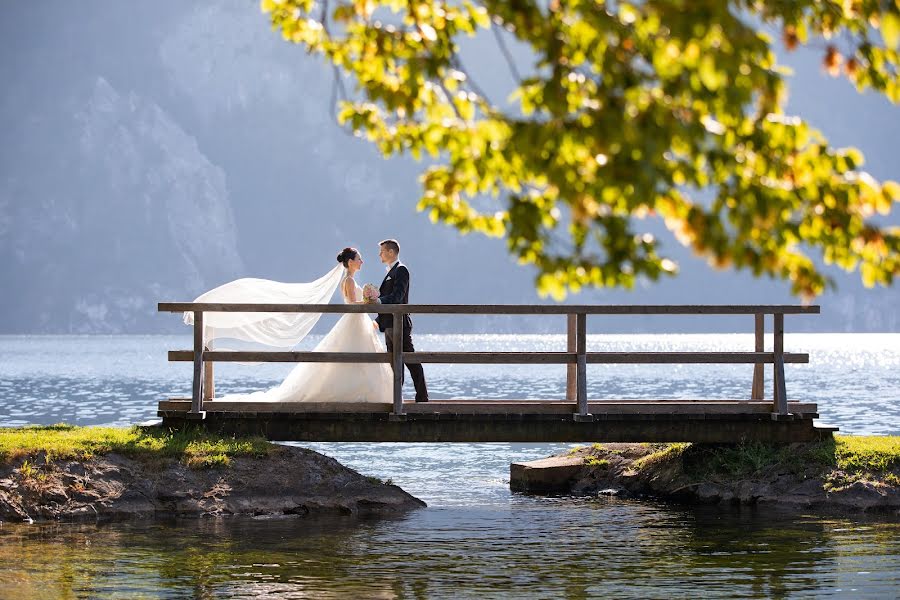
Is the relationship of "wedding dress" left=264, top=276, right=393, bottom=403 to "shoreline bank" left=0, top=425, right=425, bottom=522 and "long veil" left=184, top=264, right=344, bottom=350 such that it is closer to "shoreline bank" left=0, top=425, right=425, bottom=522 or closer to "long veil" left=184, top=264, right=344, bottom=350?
"long veil" left=184, top=264, right=344, bottom=350

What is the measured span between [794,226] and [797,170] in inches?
14.4

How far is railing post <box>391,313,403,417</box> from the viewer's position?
18719 mm

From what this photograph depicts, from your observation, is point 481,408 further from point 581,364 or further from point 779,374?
point 779,374

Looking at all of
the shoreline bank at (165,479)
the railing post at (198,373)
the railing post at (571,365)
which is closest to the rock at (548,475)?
the railing post at (571,365)

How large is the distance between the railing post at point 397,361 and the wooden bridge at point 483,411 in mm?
13

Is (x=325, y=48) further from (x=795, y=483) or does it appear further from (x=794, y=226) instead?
(x=795, y=483)

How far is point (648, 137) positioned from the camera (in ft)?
25.5

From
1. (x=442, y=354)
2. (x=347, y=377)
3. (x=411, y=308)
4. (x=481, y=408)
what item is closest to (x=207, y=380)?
(x=347, y=377)

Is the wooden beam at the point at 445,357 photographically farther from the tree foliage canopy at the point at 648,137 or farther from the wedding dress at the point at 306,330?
the tree foliage canopy at the point at 648,137

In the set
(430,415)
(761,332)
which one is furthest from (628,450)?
(430,415)

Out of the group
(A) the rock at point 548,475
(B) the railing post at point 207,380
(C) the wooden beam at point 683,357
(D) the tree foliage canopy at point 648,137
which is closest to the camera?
(D) the tree foliage canopy at point 648,137

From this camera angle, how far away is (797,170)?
28.9 ft

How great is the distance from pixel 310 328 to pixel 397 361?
146 centimetres

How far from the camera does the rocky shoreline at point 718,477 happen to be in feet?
62.3
